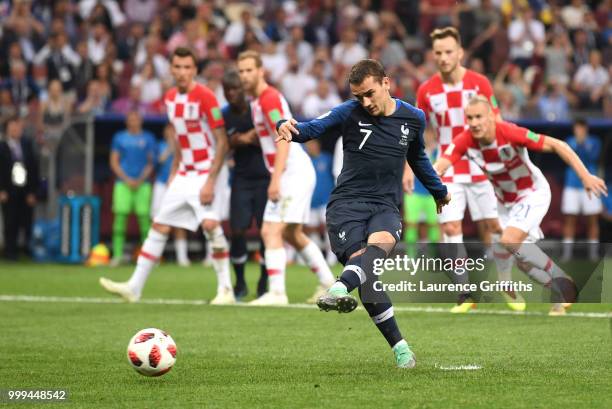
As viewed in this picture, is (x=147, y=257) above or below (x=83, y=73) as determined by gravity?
below

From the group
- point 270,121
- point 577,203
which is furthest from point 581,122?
point 270,121

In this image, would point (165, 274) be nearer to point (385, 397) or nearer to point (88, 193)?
point (88, 193)

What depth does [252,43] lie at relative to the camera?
75.7 feet

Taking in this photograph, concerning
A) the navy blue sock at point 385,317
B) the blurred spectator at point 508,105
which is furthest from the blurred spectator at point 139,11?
the navy blue sock at point 385,317

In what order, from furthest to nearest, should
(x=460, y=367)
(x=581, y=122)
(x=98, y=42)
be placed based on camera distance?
(x=98, y=42), (x=581, y=122), (x=460, y=367)

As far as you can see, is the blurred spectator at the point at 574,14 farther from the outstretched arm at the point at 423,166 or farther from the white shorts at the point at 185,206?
the outstretched arm at the point at 423,166

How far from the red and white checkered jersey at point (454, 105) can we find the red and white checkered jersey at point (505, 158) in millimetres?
591

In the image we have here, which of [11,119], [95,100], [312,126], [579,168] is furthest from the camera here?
[95,100]

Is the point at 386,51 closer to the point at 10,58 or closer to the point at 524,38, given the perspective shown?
the point at 524,38

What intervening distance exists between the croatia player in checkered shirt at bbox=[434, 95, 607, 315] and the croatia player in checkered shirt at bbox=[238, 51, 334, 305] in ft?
6.55

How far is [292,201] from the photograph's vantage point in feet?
42.0

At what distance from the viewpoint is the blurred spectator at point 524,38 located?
24.5 metres

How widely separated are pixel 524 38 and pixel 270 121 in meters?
13.1

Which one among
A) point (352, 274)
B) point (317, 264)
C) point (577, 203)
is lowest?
point (577, 203)
